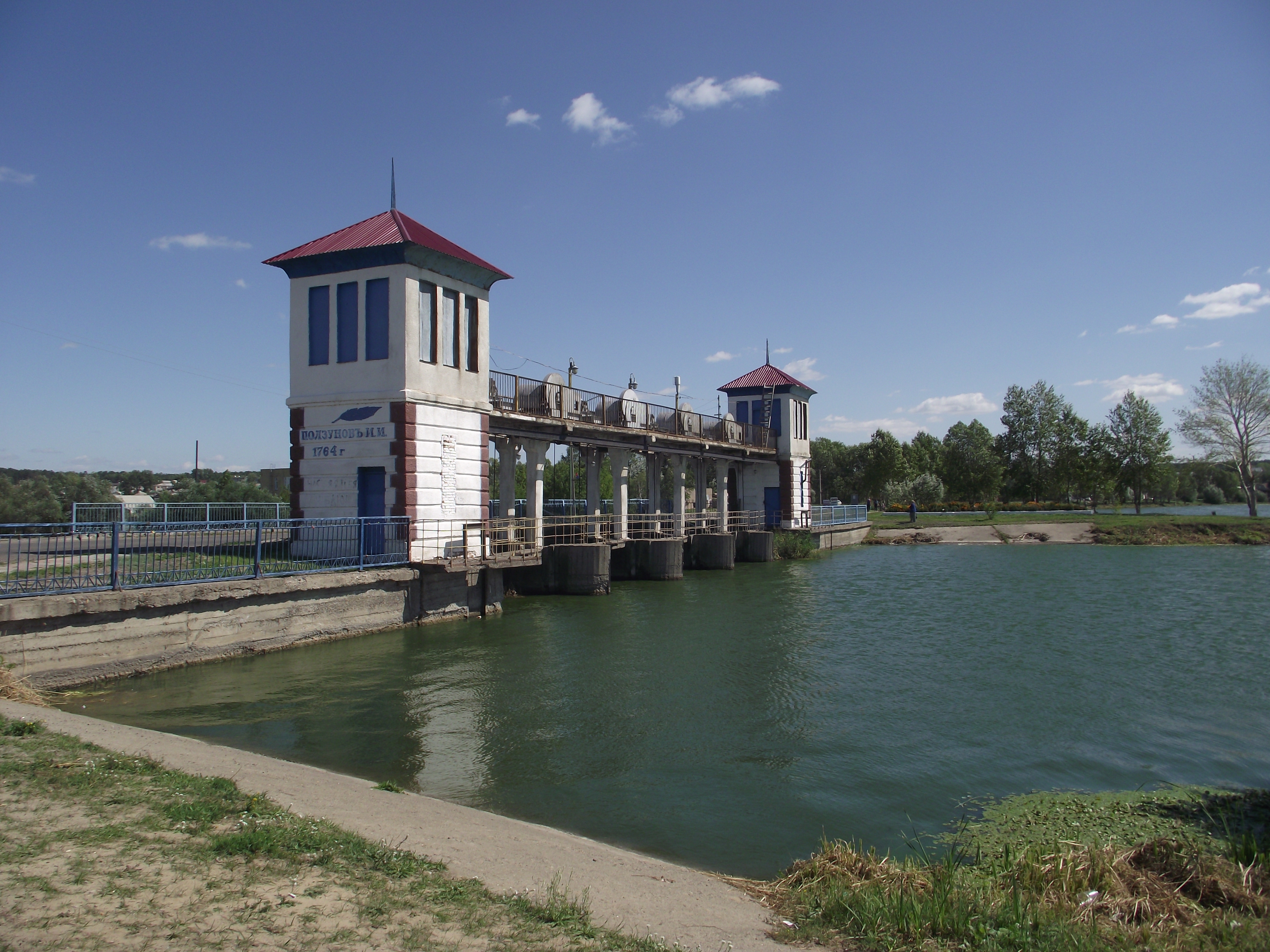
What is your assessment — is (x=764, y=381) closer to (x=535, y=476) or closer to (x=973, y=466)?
(x=535, y=476)

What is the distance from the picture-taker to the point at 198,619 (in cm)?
1440

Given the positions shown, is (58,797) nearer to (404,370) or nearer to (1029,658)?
(404,370)

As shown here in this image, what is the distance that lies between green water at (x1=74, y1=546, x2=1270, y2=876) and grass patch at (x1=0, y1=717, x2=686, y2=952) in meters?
2.84

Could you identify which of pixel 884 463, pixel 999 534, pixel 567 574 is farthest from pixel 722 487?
pixel 884 463

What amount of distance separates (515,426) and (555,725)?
48.6 feet

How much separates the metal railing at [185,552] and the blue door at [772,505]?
3284 centimetres

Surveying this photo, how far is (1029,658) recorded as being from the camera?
16922mm

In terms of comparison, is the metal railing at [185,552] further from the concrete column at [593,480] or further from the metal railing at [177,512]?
the concrete column at [593,480]

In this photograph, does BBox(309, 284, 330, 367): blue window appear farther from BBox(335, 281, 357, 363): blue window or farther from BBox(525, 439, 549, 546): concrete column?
BBox(525, 439, 549, 546): concrete column

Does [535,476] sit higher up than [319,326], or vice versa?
[319,326]

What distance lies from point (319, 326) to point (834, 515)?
41031 mm

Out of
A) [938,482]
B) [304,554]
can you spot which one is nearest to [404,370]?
[304,554]

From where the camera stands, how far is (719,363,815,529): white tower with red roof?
160 ft

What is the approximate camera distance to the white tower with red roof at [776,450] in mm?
48750
